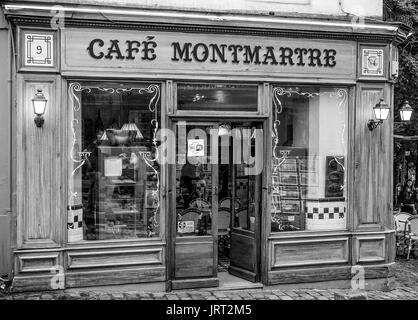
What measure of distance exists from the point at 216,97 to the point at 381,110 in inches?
97.7

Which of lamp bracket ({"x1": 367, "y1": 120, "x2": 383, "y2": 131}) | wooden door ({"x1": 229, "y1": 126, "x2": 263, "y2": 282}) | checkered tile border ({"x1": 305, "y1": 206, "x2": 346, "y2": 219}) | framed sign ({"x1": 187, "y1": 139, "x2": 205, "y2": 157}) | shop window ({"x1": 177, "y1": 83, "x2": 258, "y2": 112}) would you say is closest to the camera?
shop window ({"x1": 177, "y1": 83, "x2": 258, "y2": 112})

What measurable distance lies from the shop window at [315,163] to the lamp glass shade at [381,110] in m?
0.49

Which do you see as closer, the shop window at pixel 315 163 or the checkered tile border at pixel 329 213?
the shop window at pixel 315 163

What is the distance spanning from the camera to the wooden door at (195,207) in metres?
8.24

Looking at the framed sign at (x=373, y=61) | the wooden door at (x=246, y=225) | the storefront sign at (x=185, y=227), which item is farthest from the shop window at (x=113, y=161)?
the framed sign at (x=373, y=61)

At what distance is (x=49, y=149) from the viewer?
25.0ft

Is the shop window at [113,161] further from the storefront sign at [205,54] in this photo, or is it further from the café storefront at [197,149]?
the storefront sign at [205,54]

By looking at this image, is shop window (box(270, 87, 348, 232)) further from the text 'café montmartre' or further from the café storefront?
the text 'café montmartre'

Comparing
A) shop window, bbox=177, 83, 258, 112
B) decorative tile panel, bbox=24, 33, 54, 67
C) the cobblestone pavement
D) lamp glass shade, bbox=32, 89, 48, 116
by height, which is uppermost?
decorative tile panel, bbox=24, 33, 54, 67

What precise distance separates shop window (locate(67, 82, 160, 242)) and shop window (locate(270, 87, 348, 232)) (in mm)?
2049

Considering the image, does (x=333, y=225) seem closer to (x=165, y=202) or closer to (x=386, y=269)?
(x=386, y=269)

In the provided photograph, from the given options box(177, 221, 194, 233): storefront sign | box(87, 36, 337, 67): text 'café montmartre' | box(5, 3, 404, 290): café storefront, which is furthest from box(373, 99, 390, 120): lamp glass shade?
box(177, 221, 194, 233): storefront sign

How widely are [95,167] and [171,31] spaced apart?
7.13 ft

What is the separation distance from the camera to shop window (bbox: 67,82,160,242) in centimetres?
792
